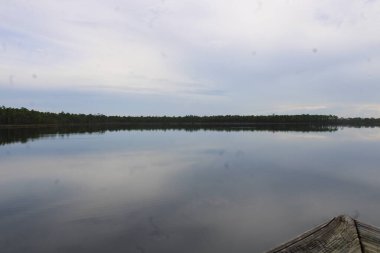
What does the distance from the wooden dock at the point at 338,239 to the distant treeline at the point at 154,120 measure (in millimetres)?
111921

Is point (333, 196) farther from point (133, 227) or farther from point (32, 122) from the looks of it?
point (32, 122)

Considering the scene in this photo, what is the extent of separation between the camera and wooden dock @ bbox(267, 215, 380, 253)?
2.55 m

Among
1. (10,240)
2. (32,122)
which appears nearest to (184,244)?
(10,240)

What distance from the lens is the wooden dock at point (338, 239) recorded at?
8.38 ft

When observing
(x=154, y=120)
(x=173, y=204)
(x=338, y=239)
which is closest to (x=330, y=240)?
(x=338, y=239)

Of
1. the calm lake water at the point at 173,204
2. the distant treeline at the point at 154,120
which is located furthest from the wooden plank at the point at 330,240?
the distant treeline at the point at 154,120

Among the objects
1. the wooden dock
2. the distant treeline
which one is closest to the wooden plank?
the wooden dock

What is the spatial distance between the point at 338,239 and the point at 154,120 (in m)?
170

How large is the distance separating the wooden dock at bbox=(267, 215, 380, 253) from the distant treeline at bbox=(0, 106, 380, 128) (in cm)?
11192

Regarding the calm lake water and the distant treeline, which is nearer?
the calm lake water

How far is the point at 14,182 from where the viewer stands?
1627 centimetres

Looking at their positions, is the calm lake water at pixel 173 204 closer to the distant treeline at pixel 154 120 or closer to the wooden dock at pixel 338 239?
the wooden dock at pixel 338 239

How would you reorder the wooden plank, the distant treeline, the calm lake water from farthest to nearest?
the distant treeline → the calm lake water → the wooden plank

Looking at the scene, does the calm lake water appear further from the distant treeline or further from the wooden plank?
the distant treeline
